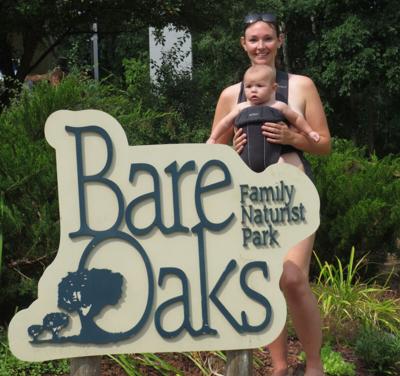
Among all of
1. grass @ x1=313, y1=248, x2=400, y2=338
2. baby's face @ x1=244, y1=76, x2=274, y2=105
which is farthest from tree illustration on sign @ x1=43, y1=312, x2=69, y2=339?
grass @ x1=313, y1=248, x2=400, y2=338

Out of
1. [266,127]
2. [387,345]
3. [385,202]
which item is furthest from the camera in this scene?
[385,202]

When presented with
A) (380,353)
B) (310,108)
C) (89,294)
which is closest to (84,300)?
(89,294)

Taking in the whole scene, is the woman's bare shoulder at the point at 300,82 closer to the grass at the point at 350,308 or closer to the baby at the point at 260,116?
the baby at the point at 260,116

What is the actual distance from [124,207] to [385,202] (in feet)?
10.3

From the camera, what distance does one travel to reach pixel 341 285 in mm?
4695

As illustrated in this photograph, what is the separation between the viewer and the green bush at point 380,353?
395cm

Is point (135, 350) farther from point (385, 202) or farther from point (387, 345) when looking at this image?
point (385, 202)

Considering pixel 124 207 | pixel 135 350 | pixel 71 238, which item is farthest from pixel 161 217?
pixel 135 350

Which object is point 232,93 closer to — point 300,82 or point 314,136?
point 300,82

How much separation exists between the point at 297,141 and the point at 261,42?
0.44 m

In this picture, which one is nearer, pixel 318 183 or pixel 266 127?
pixel 266 127

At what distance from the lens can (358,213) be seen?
17.1 feet

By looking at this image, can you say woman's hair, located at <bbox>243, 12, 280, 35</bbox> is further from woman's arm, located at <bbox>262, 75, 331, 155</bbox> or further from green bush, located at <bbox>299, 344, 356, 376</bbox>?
green bush, located at <bbox>299, 344, 356, 376</bbox>

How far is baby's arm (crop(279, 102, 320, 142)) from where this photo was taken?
2.99 meters
